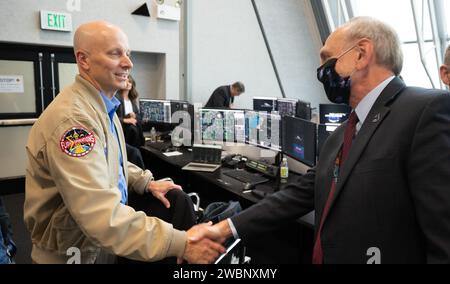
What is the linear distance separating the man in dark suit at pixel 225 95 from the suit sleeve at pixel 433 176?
16.7 feet

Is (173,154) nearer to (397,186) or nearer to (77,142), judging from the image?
(77,142)

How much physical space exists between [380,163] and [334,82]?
372mm

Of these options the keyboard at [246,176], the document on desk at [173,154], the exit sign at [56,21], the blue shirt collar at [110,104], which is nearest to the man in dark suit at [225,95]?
the document on desk at [173,154]

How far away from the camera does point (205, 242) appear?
1354 millimetres

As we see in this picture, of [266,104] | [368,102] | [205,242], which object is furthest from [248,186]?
[266,104]

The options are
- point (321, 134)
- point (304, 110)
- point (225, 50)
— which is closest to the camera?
point (321, 134)

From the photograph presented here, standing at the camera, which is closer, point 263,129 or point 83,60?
point 83,60

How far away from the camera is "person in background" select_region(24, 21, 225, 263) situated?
3.86 feet

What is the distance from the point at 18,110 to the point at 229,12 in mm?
4026

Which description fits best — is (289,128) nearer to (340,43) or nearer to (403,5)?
(340,43)

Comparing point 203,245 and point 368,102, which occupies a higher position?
point 368,102

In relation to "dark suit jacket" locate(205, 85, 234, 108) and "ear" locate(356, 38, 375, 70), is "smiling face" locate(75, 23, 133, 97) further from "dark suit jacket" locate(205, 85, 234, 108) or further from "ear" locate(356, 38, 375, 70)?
"dark suit jacket" locate(205, 85, 234, 108)

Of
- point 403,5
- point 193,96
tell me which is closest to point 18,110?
point 193,96
